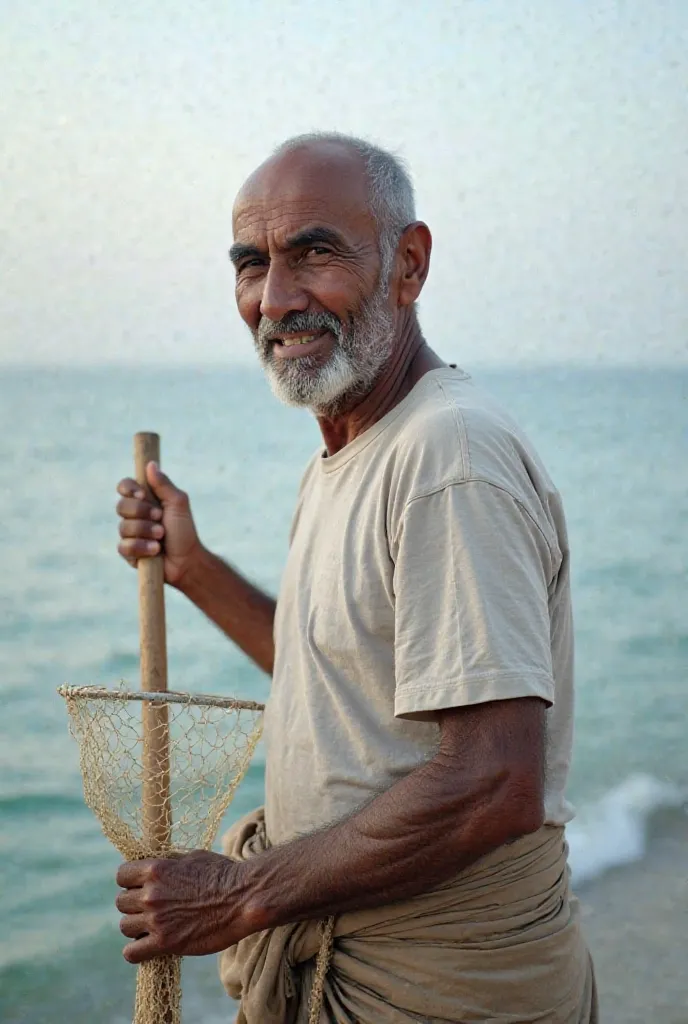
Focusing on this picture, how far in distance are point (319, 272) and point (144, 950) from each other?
1.11 meters

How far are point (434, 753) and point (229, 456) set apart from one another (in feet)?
53.5

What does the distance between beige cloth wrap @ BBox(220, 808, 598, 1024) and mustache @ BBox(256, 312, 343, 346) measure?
2.83 ft

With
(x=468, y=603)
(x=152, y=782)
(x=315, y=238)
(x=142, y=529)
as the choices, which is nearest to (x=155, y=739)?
(x=152, y=782)

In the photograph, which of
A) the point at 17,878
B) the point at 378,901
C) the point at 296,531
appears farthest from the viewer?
the point at 17,878

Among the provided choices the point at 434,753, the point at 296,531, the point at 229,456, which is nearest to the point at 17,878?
the point at 296,531

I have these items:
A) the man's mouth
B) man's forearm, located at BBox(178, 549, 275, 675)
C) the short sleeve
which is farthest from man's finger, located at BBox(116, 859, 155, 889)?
the man's mouth

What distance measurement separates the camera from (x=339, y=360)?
1.88 meters

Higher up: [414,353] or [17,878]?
[414,353]

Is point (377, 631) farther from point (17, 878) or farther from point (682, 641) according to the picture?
point (682, 641)

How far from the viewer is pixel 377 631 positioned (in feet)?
5.57

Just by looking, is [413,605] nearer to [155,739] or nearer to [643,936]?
[155,739]

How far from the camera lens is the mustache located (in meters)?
1.90

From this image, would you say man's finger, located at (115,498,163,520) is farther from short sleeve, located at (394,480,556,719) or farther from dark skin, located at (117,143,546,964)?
short sleeve, located at (394,480,556,719)

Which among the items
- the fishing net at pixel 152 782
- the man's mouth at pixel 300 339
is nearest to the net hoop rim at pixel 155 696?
the fishing net at pixel 152 782
